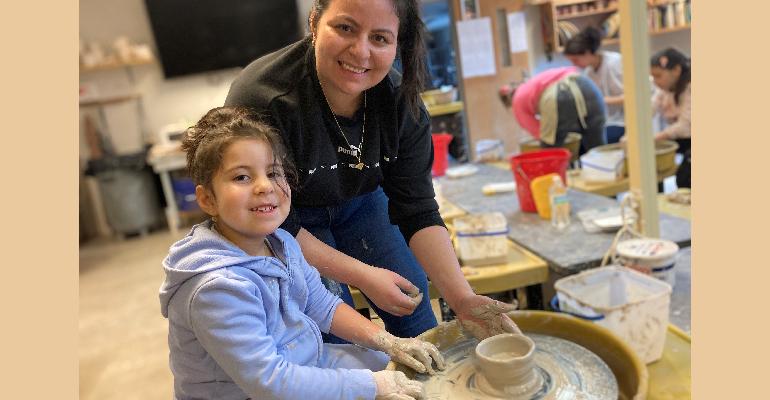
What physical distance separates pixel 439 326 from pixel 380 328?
0.41 ft

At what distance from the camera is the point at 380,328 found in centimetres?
123

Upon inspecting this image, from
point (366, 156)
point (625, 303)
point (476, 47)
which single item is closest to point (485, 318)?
point (366, 156)

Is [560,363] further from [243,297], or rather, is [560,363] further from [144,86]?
[144,86]

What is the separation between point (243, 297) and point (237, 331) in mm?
55

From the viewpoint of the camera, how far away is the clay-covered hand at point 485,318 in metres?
1.20

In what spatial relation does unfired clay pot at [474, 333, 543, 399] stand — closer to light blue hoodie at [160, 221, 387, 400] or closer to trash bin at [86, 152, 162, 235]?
light blue hoodie at [160, 221, 387, 400]

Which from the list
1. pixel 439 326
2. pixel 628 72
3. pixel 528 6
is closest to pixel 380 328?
pixel 439 326

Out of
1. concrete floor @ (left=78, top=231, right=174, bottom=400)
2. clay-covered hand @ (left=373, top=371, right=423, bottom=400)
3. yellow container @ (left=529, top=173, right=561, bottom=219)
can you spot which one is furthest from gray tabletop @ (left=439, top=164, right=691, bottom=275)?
concrete floor @ (left=78, top=231, right=174, bottom=400)

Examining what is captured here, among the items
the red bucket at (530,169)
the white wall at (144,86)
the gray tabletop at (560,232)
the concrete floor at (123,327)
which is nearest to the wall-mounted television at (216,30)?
the white wall at (144,86)

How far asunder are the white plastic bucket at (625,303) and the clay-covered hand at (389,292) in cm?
53

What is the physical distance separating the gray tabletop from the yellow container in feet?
0.12

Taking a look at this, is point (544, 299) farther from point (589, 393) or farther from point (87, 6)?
point (87, 6)

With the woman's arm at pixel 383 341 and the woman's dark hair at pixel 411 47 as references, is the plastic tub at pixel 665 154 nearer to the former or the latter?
the woman's dark hair at pixel 411 47

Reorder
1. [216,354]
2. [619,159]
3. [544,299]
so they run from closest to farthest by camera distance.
Result: 1. [216,354]
2. [544,299]
3. [619,159]
